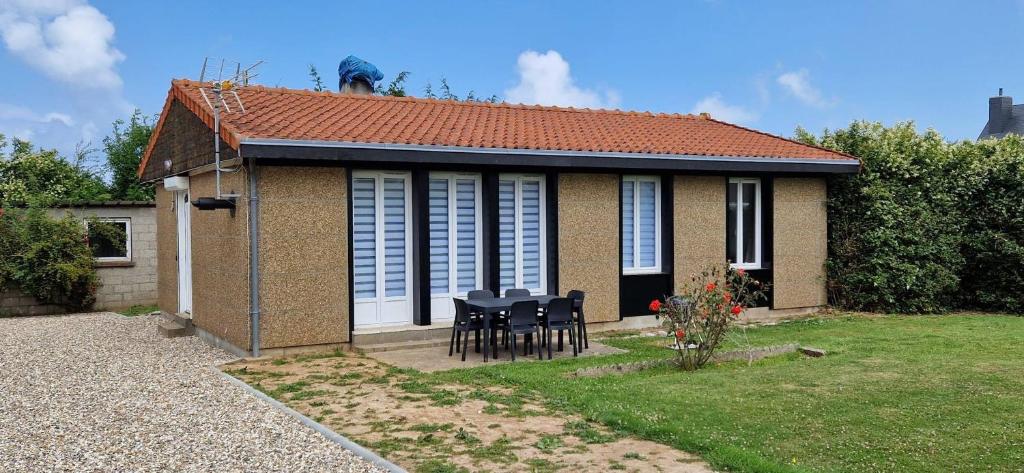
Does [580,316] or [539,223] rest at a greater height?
[539,223]

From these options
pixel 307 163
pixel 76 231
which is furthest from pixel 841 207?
pixel 76 231

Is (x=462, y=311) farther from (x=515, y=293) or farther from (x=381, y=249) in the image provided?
(x=381, y=249)

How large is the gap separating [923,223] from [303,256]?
38.1 feet

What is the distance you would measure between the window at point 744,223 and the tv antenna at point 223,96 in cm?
842

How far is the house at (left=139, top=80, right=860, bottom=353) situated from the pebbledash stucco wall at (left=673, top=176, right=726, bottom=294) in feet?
0.09

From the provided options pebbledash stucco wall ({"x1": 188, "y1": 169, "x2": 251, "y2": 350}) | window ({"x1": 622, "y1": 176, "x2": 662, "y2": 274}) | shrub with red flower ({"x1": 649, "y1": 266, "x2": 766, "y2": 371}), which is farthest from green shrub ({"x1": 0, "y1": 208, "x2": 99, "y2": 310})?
shrub with red flower ({"x1": 649, "y1": 266, "x2": 766, "y2": 371})

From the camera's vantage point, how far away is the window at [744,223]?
1472 centimetres

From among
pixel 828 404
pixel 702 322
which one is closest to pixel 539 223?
pixel 702 322

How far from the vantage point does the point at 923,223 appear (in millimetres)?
15500

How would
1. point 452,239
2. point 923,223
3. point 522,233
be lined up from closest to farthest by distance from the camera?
1. point 452,239
2. point 522,233
3. point 923,223

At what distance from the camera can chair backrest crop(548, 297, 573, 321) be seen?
10.2 metres

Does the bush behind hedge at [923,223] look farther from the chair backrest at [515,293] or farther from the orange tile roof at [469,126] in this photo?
the chair backrest at [515,293]

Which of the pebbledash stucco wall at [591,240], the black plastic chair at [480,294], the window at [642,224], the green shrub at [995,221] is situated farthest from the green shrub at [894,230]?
the black plastic chair at [480,294]

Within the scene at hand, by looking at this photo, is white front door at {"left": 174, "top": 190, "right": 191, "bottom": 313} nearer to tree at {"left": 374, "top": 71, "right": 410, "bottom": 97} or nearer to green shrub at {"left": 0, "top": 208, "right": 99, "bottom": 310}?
green shrub at {"left": 0, "top": 208, "right": 99, "bottom": 310}
